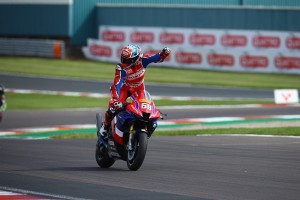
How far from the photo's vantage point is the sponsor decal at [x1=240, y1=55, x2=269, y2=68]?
3784 centimetres

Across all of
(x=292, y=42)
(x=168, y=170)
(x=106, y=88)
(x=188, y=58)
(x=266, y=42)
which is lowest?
(x=106, y=88)

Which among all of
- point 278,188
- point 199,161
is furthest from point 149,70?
point 278,188

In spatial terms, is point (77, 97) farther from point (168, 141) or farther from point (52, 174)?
point (52, 174)

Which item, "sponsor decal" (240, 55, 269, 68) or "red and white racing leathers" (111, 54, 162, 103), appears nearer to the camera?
"red and white racing leathers" (111, 54, 162, 103)

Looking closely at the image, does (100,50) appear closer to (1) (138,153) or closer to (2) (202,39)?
(2) (202,39)

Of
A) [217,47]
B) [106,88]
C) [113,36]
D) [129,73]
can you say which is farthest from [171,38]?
[129,73]

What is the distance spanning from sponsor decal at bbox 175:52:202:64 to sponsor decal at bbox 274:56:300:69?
4.34 meters

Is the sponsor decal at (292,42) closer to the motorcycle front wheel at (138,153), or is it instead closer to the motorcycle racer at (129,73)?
the motorcycle racer at (129,73)

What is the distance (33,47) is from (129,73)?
35055mm

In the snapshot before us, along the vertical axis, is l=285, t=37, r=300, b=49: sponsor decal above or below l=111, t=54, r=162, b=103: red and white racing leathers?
below

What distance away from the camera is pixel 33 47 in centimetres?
4662

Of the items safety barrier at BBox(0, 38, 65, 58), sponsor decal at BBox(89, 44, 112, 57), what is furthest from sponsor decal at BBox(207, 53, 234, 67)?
safety barrier at BBox(0, 38, 65, 58)

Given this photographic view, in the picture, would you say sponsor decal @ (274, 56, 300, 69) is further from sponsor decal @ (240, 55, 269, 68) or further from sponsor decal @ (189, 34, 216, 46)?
sponsor decal @ (189, 34, 216, 46)

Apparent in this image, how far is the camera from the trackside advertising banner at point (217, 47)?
37.4 m
